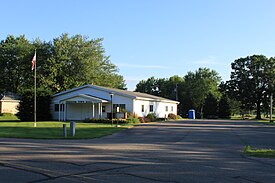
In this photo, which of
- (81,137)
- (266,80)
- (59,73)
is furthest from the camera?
(266,80)

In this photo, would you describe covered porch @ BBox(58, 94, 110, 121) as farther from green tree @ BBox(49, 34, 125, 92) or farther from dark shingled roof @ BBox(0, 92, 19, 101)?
dark shingled roof @ BBox(0, 92, 19, 101)

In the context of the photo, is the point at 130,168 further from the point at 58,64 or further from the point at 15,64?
the point at 15,64

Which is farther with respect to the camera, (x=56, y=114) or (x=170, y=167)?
(x=56, y=114)

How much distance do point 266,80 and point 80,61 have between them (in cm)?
3799

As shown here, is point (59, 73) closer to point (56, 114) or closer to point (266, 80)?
point (56, 114)

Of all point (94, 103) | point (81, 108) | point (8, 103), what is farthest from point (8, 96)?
point (94, 103)

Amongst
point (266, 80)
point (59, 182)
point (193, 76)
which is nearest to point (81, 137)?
point (59, 182)

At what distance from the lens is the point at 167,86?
353ft

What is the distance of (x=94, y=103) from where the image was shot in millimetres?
44312

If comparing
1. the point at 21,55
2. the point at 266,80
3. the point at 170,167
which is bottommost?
the point at 170,167

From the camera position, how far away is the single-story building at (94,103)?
43.5 metres

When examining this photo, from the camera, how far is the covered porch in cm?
4347

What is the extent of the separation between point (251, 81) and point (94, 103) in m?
43.4

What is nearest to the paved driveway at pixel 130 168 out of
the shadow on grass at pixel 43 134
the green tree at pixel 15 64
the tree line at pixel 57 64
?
the shadow on grass at pixel 43 134
